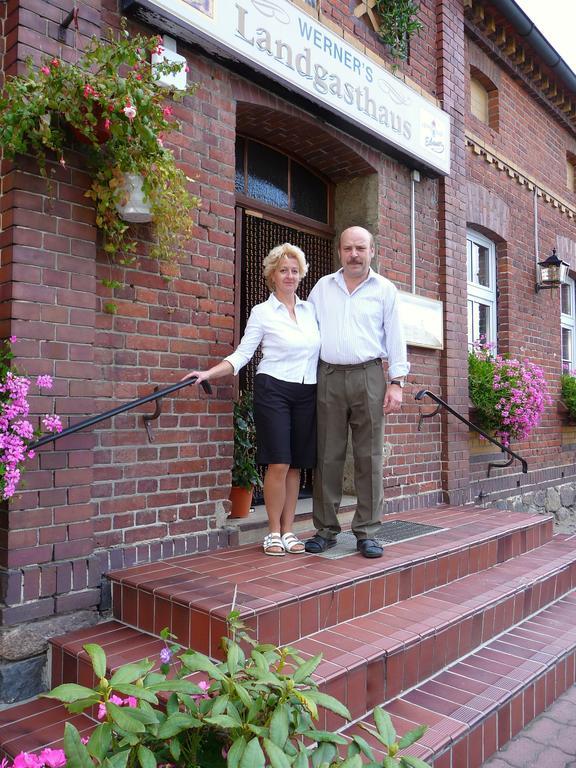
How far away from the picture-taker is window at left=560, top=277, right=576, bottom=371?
358 inches

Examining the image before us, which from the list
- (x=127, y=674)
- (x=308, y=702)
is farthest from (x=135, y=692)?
(x=308, y=702)

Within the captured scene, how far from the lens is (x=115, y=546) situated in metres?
3.26

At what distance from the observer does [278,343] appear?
3494mm

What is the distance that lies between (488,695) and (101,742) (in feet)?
6.21

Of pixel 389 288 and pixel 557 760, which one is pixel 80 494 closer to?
pixel 389 288

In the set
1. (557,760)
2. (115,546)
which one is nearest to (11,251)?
(115,546)

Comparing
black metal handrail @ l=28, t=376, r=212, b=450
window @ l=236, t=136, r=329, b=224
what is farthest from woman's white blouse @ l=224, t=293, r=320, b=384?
window @ l=236, t=136, r=329, b=224

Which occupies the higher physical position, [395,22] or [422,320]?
[395,22]

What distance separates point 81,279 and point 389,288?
1.66 m

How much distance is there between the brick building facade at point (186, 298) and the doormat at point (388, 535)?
0.60m

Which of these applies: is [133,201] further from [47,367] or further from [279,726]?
[279,726]

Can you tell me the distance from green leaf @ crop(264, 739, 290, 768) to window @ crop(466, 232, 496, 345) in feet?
19.1

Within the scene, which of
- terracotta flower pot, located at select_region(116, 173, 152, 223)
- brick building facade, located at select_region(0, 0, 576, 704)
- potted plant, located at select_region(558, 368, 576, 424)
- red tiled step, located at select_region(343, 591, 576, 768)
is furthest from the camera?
potted plant, located at select_region(558, 368, 576, 424)

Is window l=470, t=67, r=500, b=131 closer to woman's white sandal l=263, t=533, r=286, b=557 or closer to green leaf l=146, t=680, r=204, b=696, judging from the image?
woman's white sandal l=263, t=533, r=286, b=557
